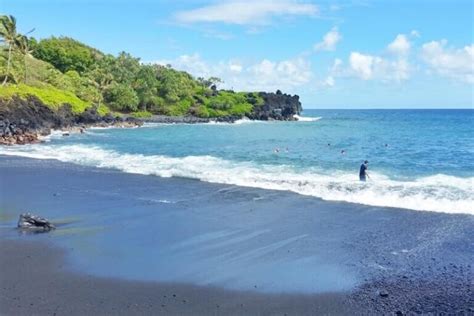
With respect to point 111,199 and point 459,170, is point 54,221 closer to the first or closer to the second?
point 111,199

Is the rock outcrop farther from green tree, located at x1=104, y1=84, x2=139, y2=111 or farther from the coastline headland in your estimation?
green tree, located at x1=104, y1=84, x2=139, y2=111

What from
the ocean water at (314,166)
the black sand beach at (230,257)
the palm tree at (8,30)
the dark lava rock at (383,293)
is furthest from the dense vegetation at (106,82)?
the dark lava rock at (383,293)

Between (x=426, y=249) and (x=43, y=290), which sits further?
(x=426, y=249)

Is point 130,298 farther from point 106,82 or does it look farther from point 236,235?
point 106,82

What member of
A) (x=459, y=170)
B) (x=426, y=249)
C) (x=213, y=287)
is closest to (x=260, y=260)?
(x=213, y=287)

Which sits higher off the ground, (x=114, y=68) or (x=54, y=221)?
(x=114, y=68)

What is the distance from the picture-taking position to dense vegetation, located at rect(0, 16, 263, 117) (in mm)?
94188

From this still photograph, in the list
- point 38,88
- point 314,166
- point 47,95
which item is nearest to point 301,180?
point 314,166

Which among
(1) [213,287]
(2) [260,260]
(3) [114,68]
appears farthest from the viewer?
(3) [114,68]

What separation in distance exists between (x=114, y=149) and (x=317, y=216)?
113ft

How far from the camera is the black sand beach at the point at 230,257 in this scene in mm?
11570

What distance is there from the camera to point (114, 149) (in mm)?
50969

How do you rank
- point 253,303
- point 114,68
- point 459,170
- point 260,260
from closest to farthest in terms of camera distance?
1. point 253,303
2. point 260,260
3. point 459,170
4. point 114,68

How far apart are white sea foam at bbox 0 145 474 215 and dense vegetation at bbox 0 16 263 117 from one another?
1871 inches
